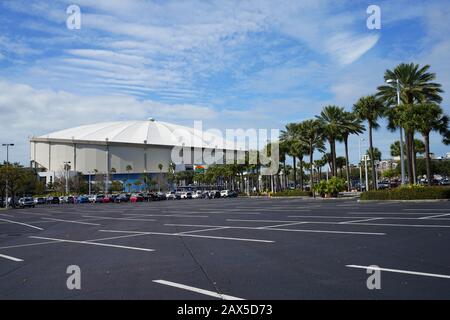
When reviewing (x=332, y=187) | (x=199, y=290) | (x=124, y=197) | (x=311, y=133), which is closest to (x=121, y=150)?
(x=124, y=197)

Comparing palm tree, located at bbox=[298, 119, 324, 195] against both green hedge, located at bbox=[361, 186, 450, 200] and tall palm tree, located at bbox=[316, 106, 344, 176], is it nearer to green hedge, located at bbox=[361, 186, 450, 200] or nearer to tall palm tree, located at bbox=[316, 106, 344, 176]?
tall palm tree, located at bbox=[316, 106, 344, 176]

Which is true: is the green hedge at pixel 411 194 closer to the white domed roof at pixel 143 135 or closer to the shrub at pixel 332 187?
the shrub at pixel 332 187

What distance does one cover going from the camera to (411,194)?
109 ft

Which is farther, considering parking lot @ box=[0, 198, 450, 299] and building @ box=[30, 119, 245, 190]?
building @ box=[30, 119, 245, 190]

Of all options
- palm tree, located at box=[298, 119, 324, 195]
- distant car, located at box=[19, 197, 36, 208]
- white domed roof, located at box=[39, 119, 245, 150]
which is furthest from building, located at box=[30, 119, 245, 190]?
palm tree, located at box=[298, 119, 324, 195]

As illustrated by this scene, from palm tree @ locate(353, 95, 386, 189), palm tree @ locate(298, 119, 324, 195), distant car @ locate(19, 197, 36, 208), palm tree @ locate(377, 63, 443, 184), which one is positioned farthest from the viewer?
distant car @ locate(19, 197, 36, 208)

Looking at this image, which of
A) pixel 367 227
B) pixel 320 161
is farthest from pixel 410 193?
pixel 320 161

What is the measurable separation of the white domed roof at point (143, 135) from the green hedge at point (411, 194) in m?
121

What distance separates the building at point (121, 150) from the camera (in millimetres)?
156250

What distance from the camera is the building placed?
15625 cm

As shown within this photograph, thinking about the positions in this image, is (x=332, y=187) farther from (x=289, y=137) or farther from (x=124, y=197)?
(x=124, y=197)

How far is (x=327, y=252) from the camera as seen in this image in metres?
10.3

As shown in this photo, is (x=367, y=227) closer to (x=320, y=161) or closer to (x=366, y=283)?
(x=366, y=283)
